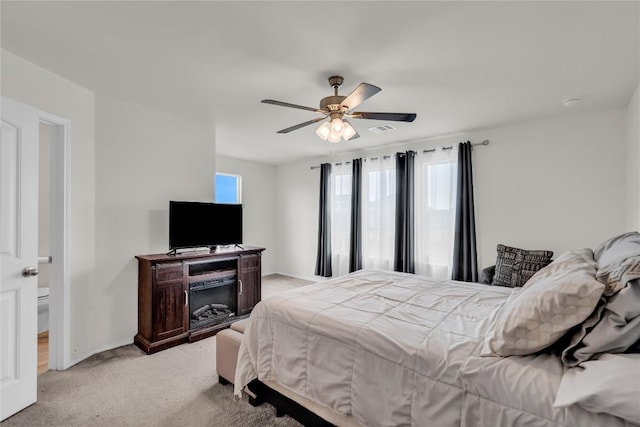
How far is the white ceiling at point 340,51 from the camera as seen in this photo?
1679 millimetres

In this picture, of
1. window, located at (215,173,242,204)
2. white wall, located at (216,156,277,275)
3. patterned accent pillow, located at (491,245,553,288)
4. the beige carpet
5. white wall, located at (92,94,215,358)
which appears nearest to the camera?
the beige carpet

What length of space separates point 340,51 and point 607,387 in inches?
88.1

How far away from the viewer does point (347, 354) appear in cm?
155

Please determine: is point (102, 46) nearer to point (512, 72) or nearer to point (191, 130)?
point (191, 130)

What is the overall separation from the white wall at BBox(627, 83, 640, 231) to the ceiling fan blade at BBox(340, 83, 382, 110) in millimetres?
2431

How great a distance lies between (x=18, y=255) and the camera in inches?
78.8

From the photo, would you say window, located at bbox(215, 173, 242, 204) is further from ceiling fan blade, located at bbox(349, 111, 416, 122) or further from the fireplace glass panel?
ceiling fan blade, located at bbox(349, 111, 416, 122)

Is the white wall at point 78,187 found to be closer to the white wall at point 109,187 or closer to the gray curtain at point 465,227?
the white wall at point 109,187

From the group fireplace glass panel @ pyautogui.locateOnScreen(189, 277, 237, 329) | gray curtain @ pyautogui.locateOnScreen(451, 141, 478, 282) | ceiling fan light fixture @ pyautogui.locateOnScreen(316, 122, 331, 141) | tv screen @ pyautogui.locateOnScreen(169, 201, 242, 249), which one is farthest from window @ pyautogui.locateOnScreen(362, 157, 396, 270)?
ceiling fan light fixture @ pyautogui.locateOnScreen(316, 122, 331, 141)

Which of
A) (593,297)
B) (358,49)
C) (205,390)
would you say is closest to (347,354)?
(593,297)

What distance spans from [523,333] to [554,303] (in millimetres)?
177

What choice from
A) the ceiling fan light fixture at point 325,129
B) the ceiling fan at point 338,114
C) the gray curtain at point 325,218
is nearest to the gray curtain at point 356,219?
the gray curtain at point 325,218

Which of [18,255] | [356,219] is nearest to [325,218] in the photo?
[356,219]

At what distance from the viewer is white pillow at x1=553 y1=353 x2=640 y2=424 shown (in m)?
0.88
